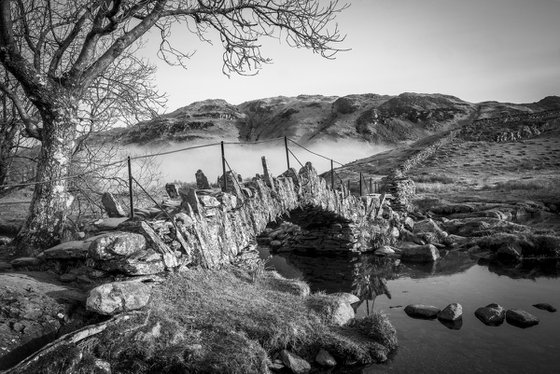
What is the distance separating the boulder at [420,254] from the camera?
13.6 metres

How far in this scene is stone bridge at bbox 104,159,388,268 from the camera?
683cm

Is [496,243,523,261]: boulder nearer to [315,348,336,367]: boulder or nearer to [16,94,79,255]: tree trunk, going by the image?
[315,348,336,367]: boulder

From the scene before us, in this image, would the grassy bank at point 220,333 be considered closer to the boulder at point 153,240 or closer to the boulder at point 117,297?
the boulder at point 117,297

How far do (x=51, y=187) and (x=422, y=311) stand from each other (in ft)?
27.5

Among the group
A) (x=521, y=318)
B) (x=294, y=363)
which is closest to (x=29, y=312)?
(x=294, y=363)

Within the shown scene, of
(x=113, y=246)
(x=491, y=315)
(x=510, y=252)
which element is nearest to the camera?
(x=113, y=246)

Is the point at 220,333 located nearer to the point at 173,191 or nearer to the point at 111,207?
the point at 111,207

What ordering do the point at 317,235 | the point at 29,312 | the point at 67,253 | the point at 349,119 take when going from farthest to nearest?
the point at 349,119 → the point at 317,235 → the point at 67,253 → the point at 29,312

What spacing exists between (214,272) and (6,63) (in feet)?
18.3

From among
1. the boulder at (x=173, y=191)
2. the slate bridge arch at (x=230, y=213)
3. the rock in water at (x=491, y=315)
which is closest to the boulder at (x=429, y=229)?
the slate bridge arch at (x=230, y=213)

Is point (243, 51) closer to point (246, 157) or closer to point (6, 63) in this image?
point (6, 63)

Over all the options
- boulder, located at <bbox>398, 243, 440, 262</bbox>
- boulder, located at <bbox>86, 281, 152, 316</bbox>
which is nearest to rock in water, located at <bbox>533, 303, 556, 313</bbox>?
boulder, located at <bbox>398, 243, 440, 262</bbox>

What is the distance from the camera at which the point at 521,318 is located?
782cm

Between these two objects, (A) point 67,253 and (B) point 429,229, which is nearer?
(A) point 67,253
